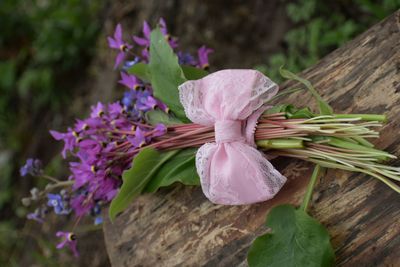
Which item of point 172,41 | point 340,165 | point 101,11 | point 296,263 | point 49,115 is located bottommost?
point 296,263


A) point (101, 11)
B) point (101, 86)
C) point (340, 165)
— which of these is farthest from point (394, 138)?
point (101, 11)

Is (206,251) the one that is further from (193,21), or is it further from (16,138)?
(16,138)

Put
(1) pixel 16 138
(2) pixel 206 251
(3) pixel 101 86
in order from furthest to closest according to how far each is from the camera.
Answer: (1) pixel 16 138
(3) pixel 101 86
(2) pixel 206 251

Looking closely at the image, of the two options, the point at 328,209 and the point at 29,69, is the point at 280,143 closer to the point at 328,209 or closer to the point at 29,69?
the point at 328,209

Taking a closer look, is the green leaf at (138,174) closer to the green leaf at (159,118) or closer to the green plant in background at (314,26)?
the green leaf at (159,118)

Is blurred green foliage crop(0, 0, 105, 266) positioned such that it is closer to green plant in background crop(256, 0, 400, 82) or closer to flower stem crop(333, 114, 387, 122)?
green plant in background crop(256, 0, 400, 82)

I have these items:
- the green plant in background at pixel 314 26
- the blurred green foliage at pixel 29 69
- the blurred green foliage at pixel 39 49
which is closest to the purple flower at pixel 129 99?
Answer: the green plant in background at pixel 314 26
